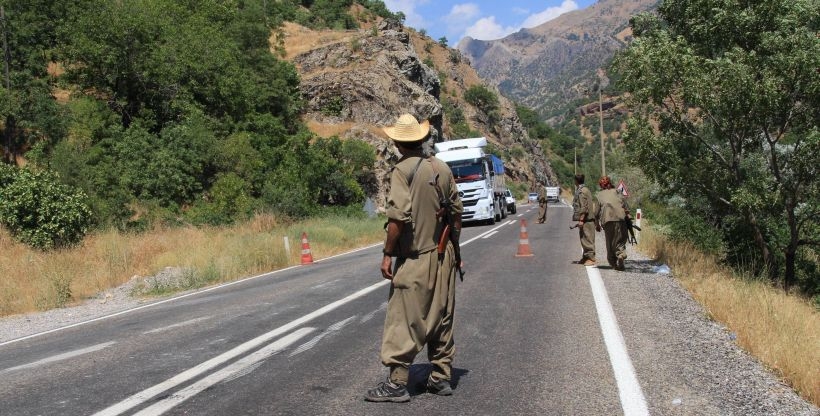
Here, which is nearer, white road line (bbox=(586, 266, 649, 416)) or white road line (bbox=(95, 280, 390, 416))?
white road line (bbox=(586, 266, 649, 416))

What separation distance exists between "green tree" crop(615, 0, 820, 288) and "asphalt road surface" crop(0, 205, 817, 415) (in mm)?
3813

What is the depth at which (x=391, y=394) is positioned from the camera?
464 cm

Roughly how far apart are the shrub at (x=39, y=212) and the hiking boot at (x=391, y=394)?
1669 cm

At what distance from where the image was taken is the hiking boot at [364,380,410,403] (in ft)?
15.2

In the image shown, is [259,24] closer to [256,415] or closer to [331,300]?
[331,300]

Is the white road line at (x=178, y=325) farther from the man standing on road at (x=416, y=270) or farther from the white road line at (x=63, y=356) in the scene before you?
the man standing on road at (x=416, y=270)

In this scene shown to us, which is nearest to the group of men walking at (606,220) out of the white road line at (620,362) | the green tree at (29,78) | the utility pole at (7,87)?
the white road line at (620,362)

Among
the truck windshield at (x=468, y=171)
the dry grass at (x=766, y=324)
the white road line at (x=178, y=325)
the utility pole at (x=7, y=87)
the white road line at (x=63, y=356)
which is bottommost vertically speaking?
the dry grass at (x=766, y=324)

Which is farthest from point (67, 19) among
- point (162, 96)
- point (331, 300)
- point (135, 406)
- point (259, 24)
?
point (135, 406)

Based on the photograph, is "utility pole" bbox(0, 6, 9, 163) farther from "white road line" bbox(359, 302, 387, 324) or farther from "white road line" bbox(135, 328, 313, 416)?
"white road line" bbox(135, 328, 313, 416)

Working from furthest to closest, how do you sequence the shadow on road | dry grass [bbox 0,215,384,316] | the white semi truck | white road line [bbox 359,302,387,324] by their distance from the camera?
1. the white semi truck
2. dry grass [bbox 0,215,384,316]
3. white road line [bbox 359,302,387,324]
4. the shadow on road

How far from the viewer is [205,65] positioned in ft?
125

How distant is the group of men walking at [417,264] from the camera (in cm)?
464

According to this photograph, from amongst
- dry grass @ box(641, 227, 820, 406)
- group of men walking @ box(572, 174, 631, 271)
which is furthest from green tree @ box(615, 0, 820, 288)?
dry grass @ box(641, 227, 820, 406)
